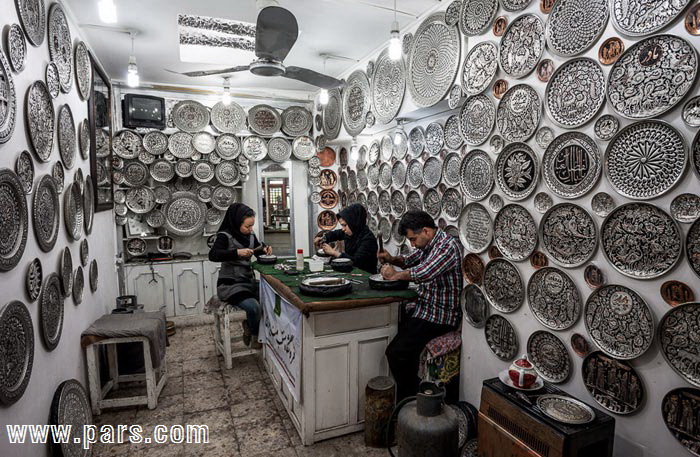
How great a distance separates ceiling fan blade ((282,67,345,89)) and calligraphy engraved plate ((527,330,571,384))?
2249mm

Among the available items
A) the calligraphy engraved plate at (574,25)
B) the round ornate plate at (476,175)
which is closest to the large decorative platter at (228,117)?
the round ornate plate at (476,175)

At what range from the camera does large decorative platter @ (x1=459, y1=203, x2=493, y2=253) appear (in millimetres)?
2623

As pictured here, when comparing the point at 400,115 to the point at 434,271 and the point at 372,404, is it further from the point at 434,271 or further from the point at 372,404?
the point at 372,404

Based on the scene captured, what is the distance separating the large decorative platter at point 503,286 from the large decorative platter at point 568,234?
0.30 meters

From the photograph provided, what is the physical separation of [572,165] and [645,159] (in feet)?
1.14

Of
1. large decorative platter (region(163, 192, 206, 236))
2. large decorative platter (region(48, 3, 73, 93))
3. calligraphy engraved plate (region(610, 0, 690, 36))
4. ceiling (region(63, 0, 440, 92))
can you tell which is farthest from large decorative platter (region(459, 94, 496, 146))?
large decorative platter (region(163, 192, 206, 236))

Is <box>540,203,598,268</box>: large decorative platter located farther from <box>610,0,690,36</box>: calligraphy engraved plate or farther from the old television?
the old television

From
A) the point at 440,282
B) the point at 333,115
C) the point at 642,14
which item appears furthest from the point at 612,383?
the point at 333,115

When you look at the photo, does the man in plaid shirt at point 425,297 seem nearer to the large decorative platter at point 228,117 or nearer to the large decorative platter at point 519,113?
the large decorative platter at point 519,113

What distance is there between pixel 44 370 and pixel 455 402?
263 centimetres

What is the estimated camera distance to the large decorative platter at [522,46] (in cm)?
220

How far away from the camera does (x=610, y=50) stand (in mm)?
Result: 1828

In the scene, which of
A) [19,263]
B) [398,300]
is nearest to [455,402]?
[398,300]

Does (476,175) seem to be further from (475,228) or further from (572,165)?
(572,165)
